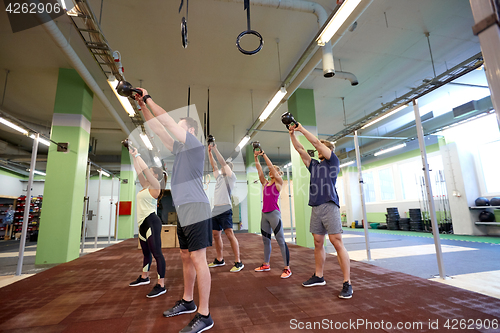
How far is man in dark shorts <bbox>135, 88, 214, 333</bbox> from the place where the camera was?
5.67ft

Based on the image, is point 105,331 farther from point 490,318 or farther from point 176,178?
point 490,318

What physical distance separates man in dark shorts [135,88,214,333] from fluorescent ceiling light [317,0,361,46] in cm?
244

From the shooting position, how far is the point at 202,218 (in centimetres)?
184

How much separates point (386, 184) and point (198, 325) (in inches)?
515

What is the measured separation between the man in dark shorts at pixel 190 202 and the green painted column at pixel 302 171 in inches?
168

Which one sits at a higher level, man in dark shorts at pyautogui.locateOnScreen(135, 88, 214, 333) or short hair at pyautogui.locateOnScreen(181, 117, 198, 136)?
short hair at pyautogui.locateOnScreen(181, 117, 198, 136)

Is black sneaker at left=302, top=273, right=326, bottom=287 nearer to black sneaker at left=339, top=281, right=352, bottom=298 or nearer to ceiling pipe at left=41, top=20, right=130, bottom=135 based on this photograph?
black sneaker at left=339, top=281, right=352, bottom=298

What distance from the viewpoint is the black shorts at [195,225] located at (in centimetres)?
181

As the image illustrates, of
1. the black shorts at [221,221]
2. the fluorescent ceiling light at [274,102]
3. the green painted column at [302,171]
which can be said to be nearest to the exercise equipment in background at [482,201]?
the green painted column at [302,171]

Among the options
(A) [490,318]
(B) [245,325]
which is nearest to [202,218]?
(B) [245,325]

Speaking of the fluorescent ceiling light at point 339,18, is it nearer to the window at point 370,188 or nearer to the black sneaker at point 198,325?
the black sneaker at point 198,325

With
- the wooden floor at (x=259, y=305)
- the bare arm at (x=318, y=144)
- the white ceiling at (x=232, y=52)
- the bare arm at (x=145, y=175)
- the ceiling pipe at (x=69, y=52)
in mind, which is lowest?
the wooden floor at (x=259, y=305)

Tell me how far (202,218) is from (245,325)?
0.86 meters

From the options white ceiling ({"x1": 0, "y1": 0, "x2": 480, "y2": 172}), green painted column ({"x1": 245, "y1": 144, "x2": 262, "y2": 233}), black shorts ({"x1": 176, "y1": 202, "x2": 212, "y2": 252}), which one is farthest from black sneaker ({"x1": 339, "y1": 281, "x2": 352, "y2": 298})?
green painted column ({"x1": 245, "y1": 144, "x2": 262, "y2": 233})
